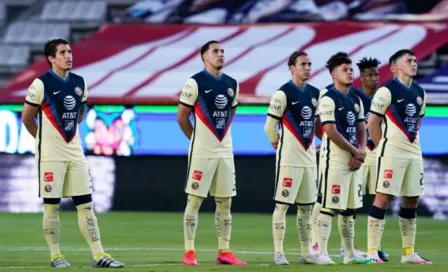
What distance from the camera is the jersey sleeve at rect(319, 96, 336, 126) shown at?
50.9ft

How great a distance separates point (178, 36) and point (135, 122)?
16.6 ft

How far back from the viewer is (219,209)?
15.7 metres

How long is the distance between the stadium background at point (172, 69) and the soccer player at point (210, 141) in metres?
10.5

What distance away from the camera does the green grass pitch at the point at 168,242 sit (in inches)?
588

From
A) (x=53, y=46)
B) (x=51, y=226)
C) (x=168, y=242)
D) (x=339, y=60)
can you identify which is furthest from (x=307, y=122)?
(x=168, y=242)

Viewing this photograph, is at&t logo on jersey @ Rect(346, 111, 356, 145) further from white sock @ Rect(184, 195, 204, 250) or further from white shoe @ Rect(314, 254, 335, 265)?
white sock @ Rect(184, 195, 204, 250)

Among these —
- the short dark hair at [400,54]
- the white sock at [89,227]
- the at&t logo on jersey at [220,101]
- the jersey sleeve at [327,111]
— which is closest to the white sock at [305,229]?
the jersey sleeve at [327,111]

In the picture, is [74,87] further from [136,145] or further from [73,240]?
[136,145]

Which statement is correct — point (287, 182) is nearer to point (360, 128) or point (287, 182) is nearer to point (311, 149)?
point (311, 149)

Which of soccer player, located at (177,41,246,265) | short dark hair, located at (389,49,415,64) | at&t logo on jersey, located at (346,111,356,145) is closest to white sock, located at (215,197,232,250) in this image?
soccer player, located at (177,41,246,265)

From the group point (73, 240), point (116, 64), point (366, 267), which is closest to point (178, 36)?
point (116, 64)

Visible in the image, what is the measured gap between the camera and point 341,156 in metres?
15.6

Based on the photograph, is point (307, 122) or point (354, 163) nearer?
point (354, 163)

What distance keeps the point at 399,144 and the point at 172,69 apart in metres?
14.4
